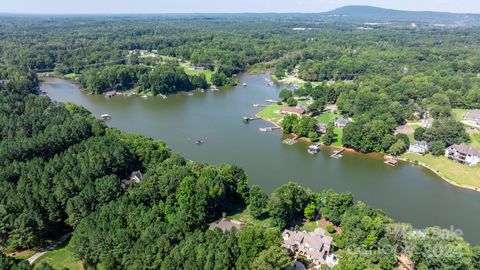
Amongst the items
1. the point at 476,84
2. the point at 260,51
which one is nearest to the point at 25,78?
the point at 260,51

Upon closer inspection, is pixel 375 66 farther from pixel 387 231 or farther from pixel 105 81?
pixel 387 231

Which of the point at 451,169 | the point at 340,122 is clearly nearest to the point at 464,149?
the point at 451,169

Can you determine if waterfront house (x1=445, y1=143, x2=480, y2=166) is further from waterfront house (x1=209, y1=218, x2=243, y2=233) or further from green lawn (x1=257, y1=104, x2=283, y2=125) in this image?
waterfront house (x1=209, y1=218, x2=243, y2=233)

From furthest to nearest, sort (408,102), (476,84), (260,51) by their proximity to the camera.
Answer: (260,51) → (476,84) → (408,102)

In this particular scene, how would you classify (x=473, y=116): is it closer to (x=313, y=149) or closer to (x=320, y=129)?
(x=320, y=129)

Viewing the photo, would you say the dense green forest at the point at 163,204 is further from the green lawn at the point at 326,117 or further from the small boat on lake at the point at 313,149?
the small boat on lake at the point at 313,149

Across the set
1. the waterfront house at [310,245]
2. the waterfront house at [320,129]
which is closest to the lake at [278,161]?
the waterfront house at [320,129]
